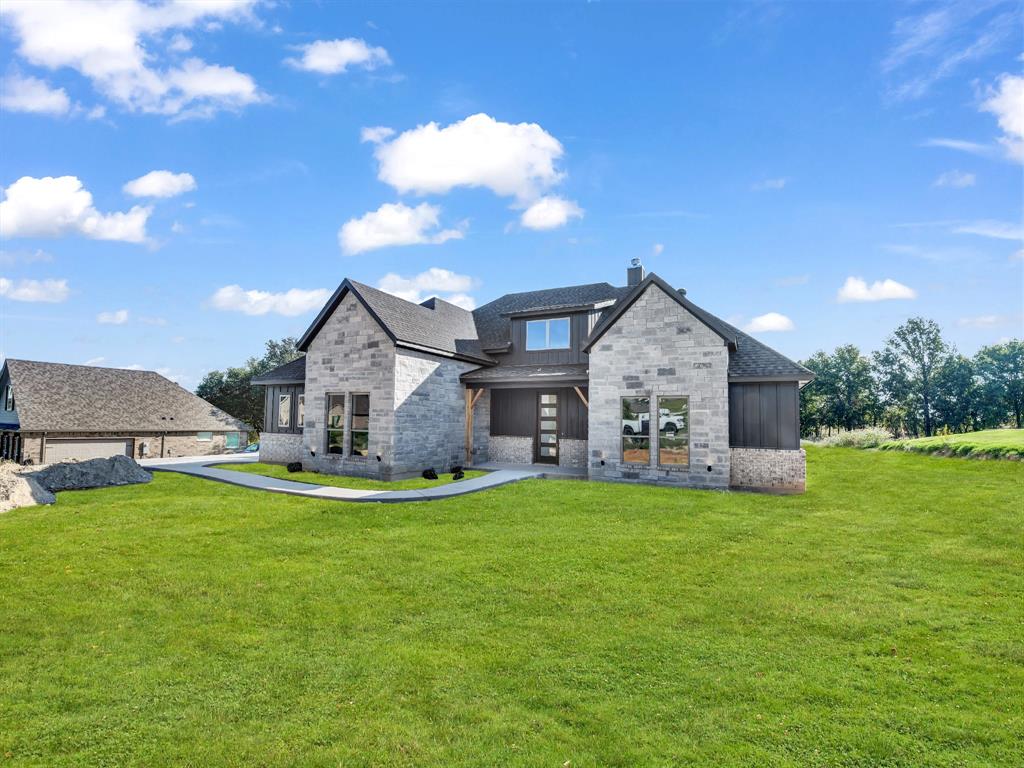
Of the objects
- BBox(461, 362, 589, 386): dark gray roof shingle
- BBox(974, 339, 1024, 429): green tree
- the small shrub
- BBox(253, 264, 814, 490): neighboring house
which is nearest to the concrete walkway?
BBox(253, 264, 814, 490): neighboring house

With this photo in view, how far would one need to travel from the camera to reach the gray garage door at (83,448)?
1019 inches

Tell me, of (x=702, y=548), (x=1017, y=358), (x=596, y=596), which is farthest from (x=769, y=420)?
(x=1017, y=358)

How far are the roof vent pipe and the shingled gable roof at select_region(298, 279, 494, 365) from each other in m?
7.88

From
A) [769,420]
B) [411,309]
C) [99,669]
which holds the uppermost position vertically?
[411,309]

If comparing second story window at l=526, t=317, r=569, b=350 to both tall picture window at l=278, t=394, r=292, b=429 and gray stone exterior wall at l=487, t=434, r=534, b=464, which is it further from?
tall picture window at l=278, t=394, r=292, b=429

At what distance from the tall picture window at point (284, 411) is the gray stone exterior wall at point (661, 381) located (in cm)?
1421

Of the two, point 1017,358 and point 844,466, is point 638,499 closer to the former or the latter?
point 844,466

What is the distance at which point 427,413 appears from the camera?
18141 millimetres

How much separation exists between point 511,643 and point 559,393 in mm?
14970

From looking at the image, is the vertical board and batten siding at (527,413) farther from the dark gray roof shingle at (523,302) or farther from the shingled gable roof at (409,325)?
the dark gray roof shingle at (523,302)

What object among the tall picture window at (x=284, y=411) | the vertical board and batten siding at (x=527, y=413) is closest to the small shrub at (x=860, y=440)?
the vertical board and batten siding at (x=527, y=413)

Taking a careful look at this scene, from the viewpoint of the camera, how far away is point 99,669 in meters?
4.83

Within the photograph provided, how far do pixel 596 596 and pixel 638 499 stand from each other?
6980mm

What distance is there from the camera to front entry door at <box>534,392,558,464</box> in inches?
791
